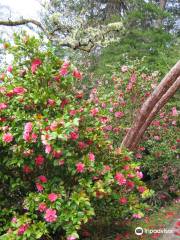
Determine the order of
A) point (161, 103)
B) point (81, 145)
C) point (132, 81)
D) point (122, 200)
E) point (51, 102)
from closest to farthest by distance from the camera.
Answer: point (51, 102), point (81, 145), point (122, 200), point (161, 103), point (132, 81)

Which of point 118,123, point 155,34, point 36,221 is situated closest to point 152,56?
point 155,34

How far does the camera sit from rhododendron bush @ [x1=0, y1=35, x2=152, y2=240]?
394 cm

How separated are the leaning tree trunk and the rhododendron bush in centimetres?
153

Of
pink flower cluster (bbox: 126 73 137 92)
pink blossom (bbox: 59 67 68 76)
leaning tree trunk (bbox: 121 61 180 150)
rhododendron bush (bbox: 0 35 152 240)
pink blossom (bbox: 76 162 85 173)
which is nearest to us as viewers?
rhododendron bush (bbox: 0 35 152 240)

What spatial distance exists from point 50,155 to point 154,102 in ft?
8.94

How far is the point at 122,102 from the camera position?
8.55 meters

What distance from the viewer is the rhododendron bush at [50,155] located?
3.94 m

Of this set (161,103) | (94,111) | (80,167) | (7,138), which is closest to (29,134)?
(7,138)

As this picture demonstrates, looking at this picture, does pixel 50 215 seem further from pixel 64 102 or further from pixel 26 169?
pixel 64 102

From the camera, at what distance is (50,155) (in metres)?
4.05

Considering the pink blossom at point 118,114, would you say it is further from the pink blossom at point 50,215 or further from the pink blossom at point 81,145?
the pink blossom at point 50,215

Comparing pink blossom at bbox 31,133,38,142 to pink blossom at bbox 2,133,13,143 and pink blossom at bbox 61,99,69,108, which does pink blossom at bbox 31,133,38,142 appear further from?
pink blossom at bbox 61,99,69,108

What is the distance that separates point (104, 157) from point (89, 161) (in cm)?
70

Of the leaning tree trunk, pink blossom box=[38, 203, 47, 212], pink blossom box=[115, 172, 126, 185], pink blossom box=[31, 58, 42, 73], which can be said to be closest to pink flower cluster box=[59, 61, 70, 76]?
pink blossom box=[31, 58, 42, 73]
